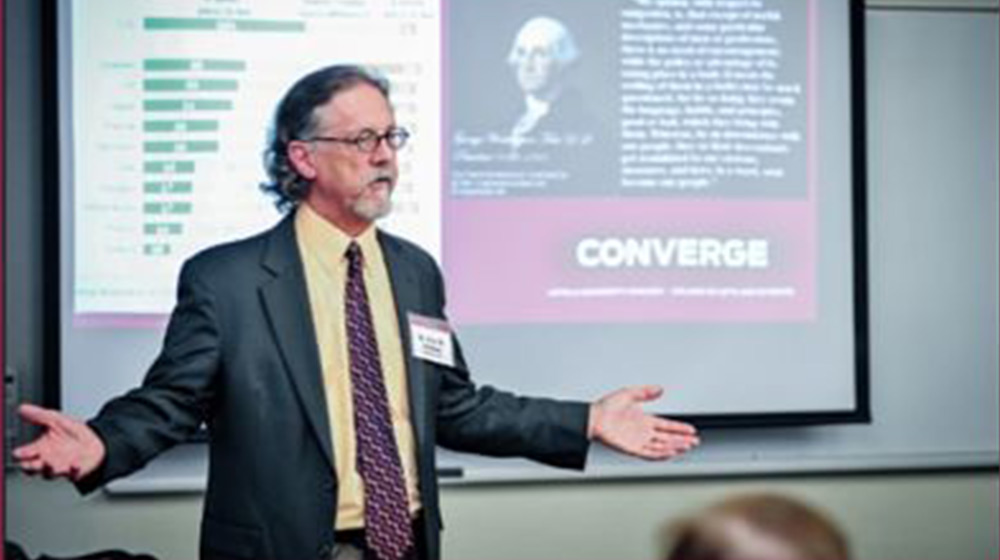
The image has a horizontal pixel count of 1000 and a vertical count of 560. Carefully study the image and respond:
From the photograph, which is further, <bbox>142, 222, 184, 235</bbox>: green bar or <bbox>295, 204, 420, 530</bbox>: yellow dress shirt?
<bbox>142, 222, 184, 235</bbox>: green bar

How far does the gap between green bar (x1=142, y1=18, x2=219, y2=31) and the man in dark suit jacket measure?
2.19 feet

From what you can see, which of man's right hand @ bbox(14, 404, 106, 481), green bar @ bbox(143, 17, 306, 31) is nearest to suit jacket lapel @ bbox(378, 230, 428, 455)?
man's right hand @ bbox(14, 404, 106, 481)

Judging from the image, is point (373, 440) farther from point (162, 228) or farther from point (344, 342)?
point (162, 228)

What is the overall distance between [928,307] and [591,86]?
109 cm

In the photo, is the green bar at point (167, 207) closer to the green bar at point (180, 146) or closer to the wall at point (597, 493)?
the green bar at point (180, 146)

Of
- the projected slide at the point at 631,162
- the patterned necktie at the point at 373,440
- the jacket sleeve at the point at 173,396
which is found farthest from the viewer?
the projected slide at the point at 631,162

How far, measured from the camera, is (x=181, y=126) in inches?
133

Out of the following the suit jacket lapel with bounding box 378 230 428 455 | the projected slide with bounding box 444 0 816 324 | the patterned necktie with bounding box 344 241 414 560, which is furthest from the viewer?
the projected slide with bounding box 444 0 816 324

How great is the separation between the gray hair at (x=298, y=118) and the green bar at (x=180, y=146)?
1.26ft

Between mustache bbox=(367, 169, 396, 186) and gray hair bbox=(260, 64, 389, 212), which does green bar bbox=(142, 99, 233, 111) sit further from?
mustache bbox=(367, 169, 396, 186)

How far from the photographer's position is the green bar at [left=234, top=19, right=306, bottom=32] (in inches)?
133

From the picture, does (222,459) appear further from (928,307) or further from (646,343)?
(928,307)

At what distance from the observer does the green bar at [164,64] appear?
132 inches

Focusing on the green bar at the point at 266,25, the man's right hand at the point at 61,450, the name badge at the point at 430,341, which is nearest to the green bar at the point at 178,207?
the green bar at the point at 266,25
